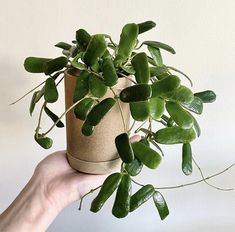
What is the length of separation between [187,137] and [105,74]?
181 millimetres

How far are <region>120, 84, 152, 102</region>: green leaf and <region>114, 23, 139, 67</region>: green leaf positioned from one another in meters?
0.09

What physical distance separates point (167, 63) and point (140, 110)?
0.44 m

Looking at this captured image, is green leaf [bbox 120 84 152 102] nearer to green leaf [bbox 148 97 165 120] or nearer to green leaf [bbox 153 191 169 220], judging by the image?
green leaf [bbox 148 97 165 120]

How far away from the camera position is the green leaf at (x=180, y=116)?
64cm

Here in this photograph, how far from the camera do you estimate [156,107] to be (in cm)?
66

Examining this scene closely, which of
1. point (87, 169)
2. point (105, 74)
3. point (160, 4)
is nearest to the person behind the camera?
point (105, 74)

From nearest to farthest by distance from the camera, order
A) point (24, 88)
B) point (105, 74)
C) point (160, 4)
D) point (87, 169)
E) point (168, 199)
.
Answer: point (105, 74), point (87, 169), point (160, 4), point (24, 88), point (168, 199)

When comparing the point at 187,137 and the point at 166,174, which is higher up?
the point at 187,137

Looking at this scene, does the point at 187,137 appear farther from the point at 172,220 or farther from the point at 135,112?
the point at 172,220

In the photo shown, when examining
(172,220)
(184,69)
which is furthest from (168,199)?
(184,69)

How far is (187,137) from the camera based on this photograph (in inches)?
26.3

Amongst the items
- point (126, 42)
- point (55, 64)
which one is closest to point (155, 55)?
point (126, 42)

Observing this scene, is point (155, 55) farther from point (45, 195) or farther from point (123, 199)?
point (45, 195)

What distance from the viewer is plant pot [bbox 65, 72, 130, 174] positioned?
0.75 metres
